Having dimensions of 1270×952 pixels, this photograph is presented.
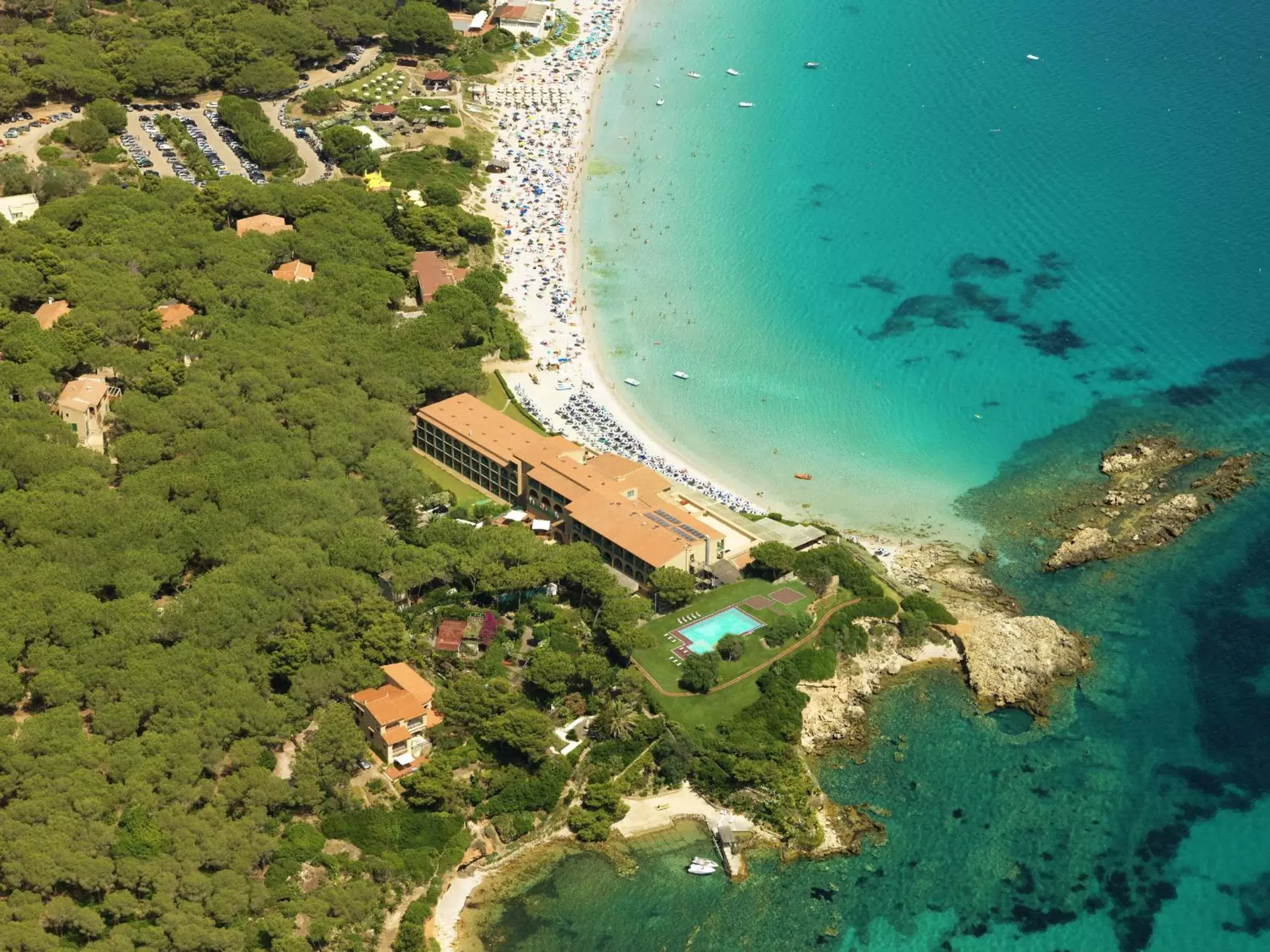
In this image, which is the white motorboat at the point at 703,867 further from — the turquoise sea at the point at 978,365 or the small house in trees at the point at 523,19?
the small house in trees at the point at 523,19

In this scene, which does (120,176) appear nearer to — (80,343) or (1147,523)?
(80,343)

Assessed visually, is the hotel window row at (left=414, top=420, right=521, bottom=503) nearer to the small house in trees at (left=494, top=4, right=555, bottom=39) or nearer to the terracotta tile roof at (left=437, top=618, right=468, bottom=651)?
the terracotta tile roof at (left=437, top=618, right=468, bottom=651)

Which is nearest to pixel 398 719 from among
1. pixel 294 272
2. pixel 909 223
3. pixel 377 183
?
pixel 294 272

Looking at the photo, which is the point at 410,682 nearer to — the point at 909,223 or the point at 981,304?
the point at 981,304

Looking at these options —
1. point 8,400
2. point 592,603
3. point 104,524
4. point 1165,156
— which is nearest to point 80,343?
point 8,400

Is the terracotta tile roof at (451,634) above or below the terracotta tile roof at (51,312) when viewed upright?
below

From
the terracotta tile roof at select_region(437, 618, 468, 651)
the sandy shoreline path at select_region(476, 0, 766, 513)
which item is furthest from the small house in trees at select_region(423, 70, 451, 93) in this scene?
the terracotta tile roof at select_region(437, 618, 468, 651)

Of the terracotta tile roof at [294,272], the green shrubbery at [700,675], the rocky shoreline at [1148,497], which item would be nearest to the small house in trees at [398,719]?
the green shrubbery at [700,675]
